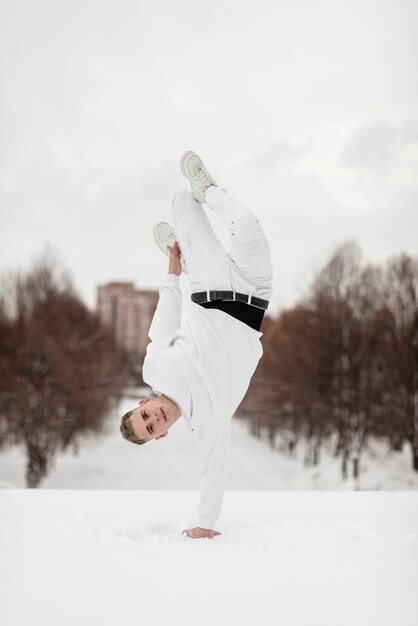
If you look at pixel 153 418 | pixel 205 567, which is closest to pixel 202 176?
pixel 153 418

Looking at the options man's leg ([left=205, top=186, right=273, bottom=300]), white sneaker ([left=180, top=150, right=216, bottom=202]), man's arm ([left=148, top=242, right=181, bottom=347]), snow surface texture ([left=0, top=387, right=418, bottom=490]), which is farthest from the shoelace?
snow surface texture ([left=0, top=387, right=418, bottom=490])

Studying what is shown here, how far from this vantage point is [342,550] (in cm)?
253

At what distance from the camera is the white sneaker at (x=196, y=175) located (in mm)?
3043

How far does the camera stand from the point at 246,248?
9.19 ft

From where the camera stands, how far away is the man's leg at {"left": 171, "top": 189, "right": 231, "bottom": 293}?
9.34 ft

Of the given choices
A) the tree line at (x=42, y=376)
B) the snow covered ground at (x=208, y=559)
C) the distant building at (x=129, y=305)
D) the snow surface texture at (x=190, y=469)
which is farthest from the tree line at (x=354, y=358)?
the distant building at (x=129, y=305)

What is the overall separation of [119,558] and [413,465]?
1158 centimetres

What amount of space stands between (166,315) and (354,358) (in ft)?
34.7

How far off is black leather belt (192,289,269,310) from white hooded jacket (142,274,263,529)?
0.05 meters

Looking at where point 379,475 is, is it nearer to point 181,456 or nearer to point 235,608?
point 181,456

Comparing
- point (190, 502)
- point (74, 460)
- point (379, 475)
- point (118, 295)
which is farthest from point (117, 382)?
point (118, 295)

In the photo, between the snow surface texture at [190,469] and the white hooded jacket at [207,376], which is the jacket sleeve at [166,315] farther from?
the snow surface texture at [190,469]

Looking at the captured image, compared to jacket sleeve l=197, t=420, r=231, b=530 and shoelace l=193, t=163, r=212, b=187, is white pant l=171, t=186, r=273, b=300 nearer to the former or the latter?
shoelace l=193, t=163, r=212, b=187

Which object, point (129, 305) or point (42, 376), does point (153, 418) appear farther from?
point (129, 305)
